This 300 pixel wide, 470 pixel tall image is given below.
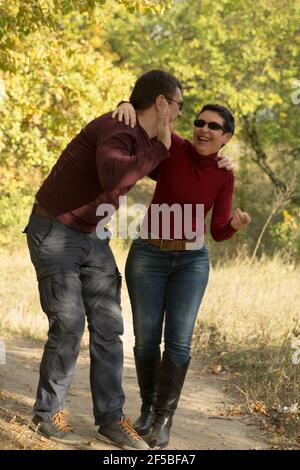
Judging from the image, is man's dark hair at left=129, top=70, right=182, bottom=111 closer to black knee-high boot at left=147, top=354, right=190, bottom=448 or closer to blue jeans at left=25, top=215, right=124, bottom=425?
blue jeans at left=25, top=215, right=124, bottom=425

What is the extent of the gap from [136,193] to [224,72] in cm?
694

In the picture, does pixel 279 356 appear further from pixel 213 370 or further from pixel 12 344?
pixel 12 344

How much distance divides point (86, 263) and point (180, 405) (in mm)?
1998

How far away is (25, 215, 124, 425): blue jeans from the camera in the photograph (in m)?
4.48

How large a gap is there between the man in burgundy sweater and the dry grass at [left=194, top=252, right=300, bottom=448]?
4.45 feet

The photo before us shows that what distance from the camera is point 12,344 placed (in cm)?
784

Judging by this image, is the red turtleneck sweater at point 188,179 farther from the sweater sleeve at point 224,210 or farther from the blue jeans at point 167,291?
the blue jeans at point 167,291

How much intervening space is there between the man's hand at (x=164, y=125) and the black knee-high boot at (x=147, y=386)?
133cm

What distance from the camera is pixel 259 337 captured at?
769cm

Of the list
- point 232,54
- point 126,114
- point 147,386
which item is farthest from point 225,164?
point 232,54

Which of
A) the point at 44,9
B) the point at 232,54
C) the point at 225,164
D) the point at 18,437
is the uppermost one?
the point at 232,54

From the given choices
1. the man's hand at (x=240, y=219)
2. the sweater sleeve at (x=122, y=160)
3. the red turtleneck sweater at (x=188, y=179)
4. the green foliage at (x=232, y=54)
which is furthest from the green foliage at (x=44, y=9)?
the green foliage at (x=232, y=54)

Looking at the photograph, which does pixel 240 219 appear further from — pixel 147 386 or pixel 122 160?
pixel 147 386

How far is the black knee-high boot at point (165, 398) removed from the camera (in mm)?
4773
